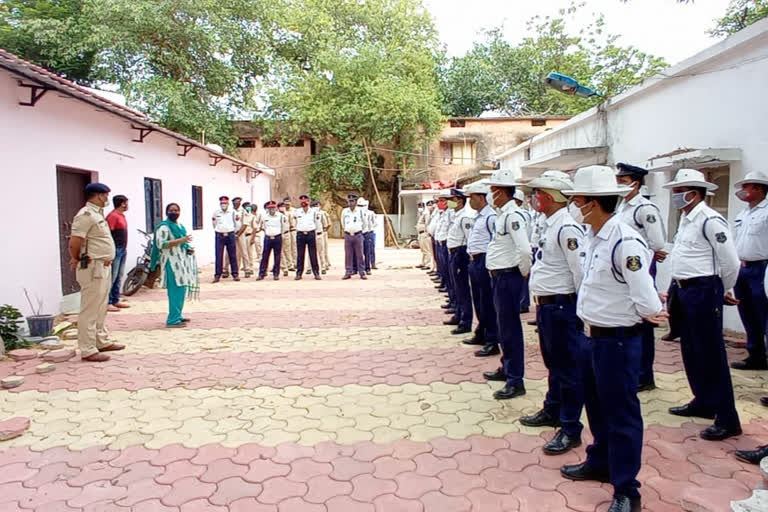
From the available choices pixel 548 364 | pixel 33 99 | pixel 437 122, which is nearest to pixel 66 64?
pixel 437 122

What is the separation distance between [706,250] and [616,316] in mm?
1578

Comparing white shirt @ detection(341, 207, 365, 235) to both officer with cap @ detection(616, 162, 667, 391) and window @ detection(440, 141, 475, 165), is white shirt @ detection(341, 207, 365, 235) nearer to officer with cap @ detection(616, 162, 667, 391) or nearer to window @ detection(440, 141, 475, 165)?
officer with cap @ detection(616, 162, 667, 391)

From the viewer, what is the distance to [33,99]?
655cm

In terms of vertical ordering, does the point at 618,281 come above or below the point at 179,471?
above

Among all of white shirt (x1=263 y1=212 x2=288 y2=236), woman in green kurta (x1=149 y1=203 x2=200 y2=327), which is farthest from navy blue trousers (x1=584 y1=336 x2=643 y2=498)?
white shirt (x1=263 y1=212 x2=288 y2=236)

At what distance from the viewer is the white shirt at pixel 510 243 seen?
165 inches

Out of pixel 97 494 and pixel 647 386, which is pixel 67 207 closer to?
Answer: pixel 97 494

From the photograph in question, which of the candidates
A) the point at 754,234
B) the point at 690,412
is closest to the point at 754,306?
the point at 754,234

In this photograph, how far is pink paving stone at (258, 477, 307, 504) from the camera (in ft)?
9.20

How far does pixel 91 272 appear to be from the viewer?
5230 millimetres

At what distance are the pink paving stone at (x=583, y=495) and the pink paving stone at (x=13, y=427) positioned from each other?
3599mm

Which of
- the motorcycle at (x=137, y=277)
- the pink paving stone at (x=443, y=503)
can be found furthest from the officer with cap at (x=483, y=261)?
the motorcycle at (x=137, y=277)

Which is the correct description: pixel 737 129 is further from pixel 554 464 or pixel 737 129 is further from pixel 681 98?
pixel 554 464

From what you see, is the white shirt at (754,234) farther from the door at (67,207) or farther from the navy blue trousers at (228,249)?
the navy blue trousers at (228,249)
